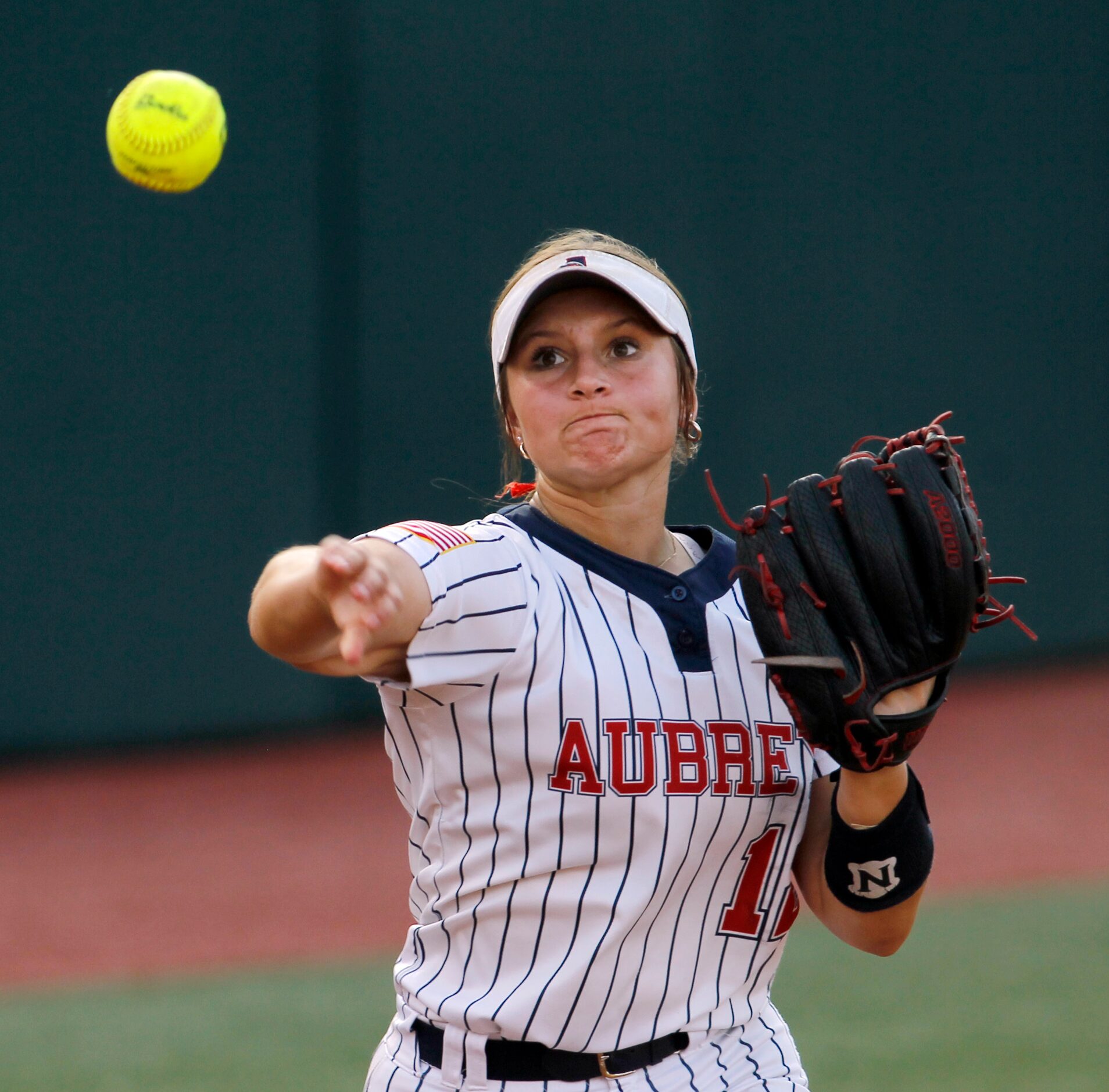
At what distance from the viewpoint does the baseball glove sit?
200cm

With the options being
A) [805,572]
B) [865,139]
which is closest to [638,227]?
[865,139]

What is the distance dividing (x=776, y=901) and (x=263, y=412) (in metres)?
6.09

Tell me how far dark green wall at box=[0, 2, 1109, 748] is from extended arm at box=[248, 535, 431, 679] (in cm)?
573

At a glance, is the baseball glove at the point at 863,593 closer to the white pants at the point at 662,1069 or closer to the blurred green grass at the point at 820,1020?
the white pants at the point at 662,1069

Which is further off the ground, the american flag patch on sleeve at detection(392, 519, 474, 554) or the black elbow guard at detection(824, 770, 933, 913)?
the american flag patch on sleeve at detection(392, 519, 474, 554)

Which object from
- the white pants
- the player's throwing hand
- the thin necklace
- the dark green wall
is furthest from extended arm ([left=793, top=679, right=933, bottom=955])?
the dark green wall

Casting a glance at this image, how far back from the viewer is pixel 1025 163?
941 centimetres

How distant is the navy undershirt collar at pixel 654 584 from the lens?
6.84 feet

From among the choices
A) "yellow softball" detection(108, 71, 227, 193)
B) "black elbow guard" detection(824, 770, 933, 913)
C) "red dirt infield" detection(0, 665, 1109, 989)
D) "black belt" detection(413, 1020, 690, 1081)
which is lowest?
"red dirt infield" detection(0, 665, 1109, 989)

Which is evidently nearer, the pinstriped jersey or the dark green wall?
the pinstriped jersey

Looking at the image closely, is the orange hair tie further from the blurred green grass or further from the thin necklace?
the blurred green grass

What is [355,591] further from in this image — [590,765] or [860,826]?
[860,826]

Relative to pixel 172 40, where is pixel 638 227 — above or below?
below

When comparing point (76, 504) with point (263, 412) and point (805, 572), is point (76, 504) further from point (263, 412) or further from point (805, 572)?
point (805, 572)
